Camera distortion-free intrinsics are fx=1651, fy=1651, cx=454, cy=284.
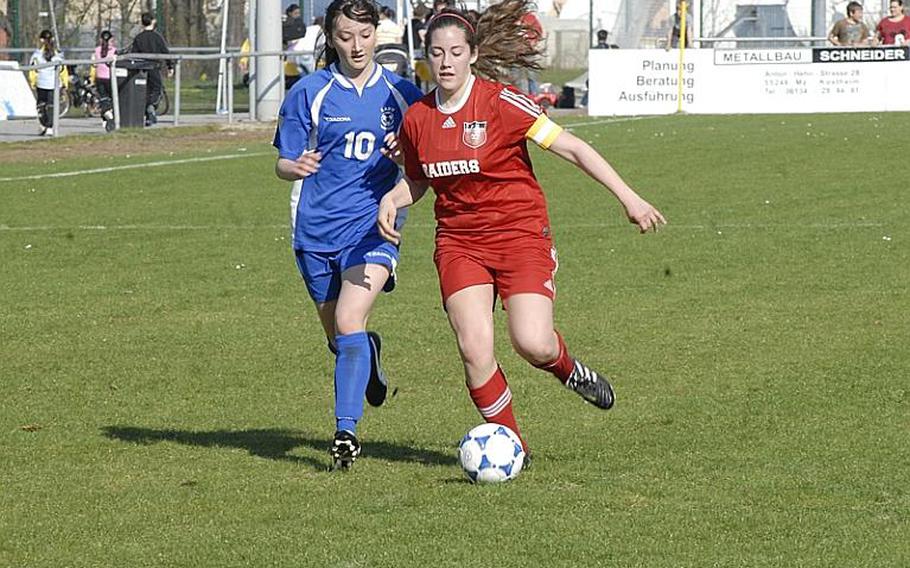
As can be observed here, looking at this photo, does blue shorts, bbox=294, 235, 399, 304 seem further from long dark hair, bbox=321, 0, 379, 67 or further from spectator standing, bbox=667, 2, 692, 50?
spectator standing, bbox=667, 2, 692, 50

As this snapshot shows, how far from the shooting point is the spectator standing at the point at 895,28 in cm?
3031

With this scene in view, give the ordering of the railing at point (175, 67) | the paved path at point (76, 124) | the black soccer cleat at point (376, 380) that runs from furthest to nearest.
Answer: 1. the paved path at point (76, 124)
2. the railing at point (175, 67)
3. the black soccer cleat at point (376, 380)

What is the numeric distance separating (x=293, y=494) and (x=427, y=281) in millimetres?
5775

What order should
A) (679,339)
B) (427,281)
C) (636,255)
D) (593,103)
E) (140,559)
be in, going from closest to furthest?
1. (140,559)
2. (679,339)
3. (427,281)
4. (636,255)
5. (593,103)

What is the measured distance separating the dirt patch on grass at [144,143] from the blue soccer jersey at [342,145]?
607 inches

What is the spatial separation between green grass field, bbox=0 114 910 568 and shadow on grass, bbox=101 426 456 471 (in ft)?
0.07

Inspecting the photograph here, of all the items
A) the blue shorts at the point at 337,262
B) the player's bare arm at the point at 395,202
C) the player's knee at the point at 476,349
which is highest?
the player's bare arm at the point at 395,202

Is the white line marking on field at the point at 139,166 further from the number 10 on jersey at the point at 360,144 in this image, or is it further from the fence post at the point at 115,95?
the number 10 on jersey at the point at 360,144

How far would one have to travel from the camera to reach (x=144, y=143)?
24.5 metres

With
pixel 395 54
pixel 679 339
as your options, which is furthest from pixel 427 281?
pixel 395 54

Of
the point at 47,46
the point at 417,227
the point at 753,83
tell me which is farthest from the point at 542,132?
the point at 753,83

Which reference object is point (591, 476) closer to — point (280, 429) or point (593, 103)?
point (280, 429)

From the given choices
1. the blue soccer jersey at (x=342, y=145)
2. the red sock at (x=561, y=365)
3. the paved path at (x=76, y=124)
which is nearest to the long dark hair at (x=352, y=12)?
the blue soccer jersey at (x=342, y=145)

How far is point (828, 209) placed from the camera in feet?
49.4
